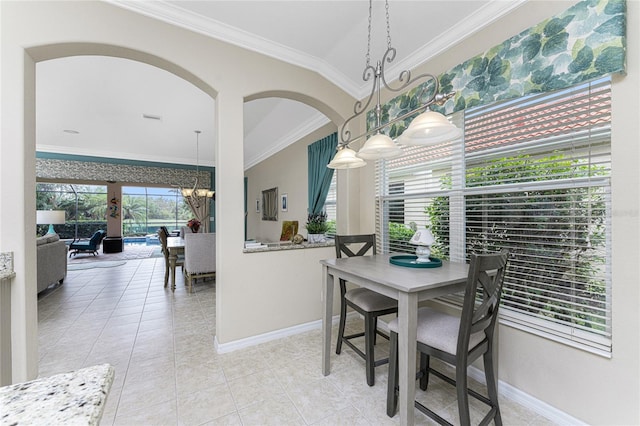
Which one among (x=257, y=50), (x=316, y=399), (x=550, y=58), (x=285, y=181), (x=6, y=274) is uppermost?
(x=257, y=50)

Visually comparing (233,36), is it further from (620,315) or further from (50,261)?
(50,261)

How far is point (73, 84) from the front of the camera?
10.9ft

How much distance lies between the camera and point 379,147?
178cm

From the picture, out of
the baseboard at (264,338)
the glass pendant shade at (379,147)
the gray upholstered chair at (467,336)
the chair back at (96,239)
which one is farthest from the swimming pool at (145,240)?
the gray upholstered chair at (467,336)

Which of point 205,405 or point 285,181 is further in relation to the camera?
point 285,181

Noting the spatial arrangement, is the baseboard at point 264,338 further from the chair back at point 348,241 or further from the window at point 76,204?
the window at point 76,204

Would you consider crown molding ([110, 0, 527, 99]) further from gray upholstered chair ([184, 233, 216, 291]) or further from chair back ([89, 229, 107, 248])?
chair back ([89, 229, 107, 248])

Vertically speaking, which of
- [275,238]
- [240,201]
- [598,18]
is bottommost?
[275,238]

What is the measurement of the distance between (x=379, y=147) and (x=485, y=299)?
3.58 ft

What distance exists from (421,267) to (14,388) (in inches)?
73.4

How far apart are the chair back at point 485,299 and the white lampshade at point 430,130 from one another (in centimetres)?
71

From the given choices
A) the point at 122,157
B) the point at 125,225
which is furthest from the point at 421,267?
the point at 125,225

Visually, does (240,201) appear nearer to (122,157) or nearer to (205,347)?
(205,347)

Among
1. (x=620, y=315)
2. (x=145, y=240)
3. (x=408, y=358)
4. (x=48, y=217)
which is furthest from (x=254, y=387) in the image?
(x=145, y=240)
